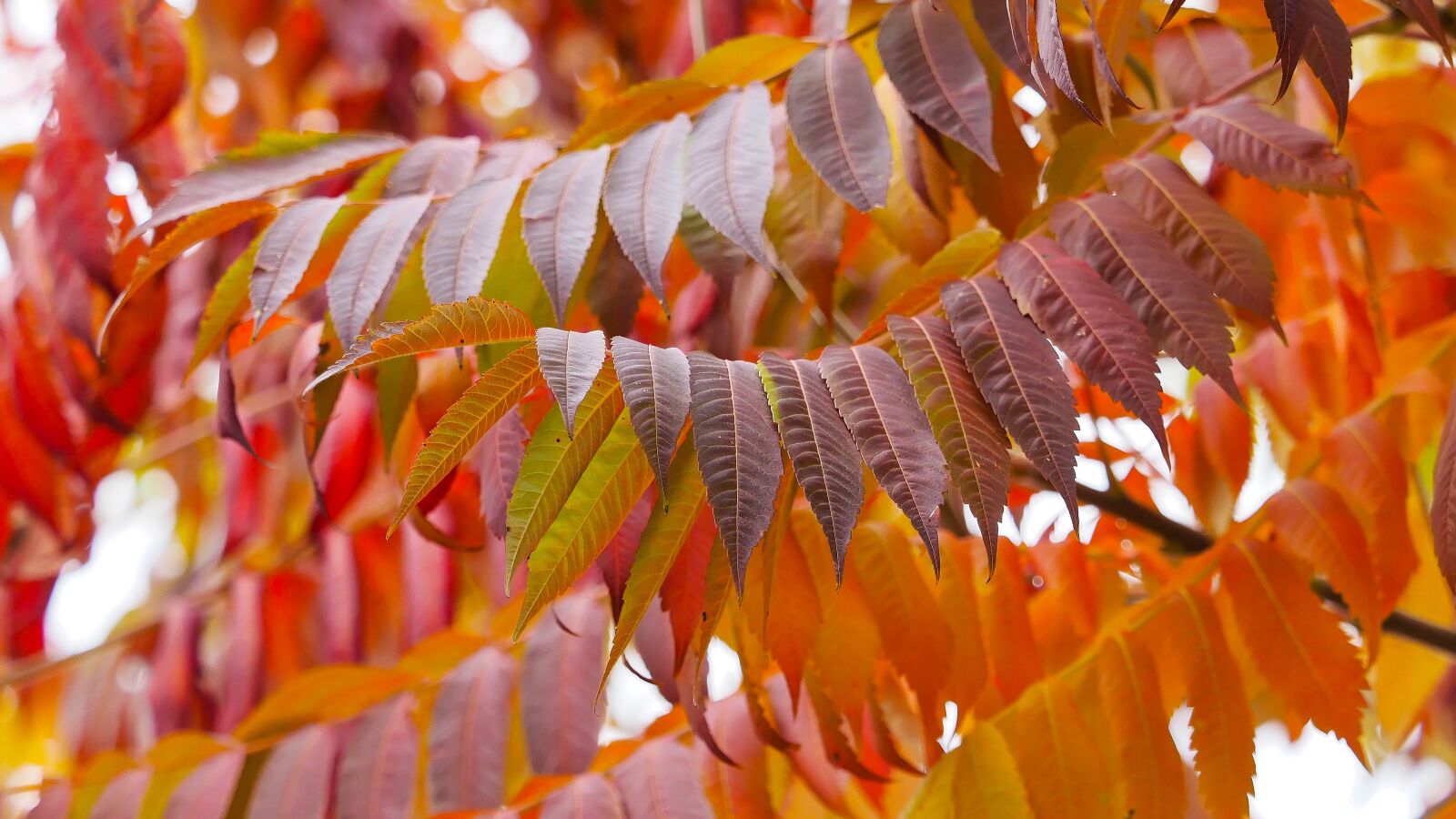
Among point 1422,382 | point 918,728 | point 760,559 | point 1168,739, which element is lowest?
point 918,728

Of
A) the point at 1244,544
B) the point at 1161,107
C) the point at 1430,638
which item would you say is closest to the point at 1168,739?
the point at 1244,544

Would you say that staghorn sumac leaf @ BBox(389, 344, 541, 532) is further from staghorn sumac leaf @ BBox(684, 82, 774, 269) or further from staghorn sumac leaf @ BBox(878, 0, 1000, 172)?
staghorn sumac leaf @ BBox(878, 0, 1000, 172)

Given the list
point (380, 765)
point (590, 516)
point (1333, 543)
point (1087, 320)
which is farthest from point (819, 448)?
point (380, 765)

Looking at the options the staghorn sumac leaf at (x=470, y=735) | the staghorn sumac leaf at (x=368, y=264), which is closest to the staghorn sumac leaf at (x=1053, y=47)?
the staghorn sumac leaf at (x=368, y=264)

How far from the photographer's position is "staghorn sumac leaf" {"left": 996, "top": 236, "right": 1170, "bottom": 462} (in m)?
0.80

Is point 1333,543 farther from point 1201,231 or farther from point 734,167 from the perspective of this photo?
point 734,167

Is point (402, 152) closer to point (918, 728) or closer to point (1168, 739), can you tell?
point (918, 728)

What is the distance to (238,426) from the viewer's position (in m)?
1.04

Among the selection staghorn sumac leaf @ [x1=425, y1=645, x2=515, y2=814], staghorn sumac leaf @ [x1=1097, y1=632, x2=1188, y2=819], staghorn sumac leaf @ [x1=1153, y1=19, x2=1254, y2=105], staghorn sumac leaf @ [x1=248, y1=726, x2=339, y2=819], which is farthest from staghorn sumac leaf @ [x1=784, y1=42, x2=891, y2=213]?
staghorn sumac leaf @ [x1=248, y1=726, x2=339, y2=819]

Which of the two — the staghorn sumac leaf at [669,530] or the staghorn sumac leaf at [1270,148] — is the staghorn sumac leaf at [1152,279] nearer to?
the staghorn sumac leaf at [1270,148]

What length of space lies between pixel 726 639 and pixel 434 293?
51cm

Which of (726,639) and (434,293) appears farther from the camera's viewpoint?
(726,639)

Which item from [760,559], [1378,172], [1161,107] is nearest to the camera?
[760,559]

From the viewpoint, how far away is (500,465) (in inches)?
34.1
